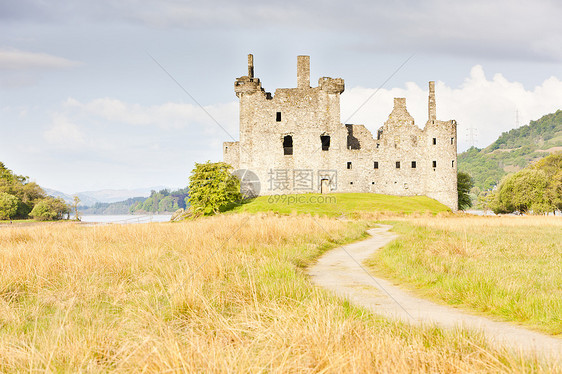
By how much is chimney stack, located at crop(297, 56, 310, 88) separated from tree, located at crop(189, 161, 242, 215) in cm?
1647

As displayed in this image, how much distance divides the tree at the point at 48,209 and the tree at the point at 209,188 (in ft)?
82.2

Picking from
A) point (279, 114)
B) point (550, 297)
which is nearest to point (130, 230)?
point (550, 297)

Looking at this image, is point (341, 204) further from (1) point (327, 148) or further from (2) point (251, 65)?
(2) point (251, 65)

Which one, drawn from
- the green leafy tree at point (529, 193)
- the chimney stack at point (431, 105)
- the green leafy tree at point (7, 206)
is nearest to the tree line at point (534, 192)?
the green leafy tree at point (529, 193)

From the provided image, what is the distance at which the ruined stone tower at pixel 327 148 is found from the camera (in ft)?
170

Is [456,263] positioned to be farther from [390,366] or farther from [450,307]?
[390,366]

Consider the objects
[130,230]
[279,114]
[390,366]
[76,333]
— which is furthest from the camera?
[279,114]

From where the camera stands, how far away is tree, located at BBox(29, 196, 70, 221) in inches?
2125

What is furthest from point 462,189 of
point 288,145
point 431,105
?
point 288,145

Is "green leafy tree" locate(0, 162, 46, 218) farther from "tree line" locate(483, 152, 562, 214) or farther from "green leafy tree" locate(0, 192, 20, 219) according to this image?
"tree line" locate(483, 152, 562, 214)

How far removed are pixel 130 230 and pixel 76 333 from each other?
1068 cm

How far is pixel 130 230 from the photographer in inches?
580

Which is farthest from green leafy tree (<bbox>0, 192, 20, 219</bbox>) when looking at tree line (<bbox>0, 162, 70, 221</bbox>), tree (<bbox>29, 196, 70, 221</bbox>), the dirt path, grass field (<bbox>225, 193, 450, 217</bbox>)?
the dirt path

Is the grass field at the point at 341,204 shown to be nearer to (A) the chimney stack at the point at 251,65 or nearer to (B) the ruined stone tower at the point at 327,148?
(B) the ruined stone tower at the point at 327,148
